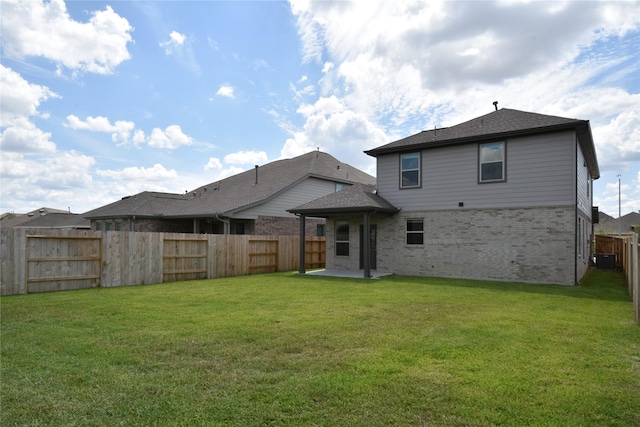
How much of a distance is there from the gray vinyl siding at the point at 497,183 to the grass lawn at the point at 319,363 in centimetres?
532

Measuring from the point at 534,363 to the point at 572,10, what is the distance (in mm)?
10416

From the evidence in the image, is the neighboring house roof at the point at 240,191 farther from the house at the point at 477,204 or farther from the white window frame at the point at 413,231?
the white window frame at the point at 413,231

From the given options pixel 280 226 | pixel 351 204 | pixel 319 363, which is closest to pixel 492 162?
pixel 351 204

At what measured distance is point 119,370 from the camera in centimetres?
443

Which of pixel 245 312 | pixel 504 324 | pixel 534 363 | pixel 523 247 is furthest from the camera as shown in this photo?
pixel 523 247

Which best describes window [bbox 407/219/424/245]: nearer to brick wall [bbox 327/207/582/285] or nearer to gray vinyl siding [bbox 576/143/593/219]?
brick wall [bbox 327/207/582/285]

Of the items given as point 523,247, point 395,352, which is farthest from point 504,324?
point 523,247

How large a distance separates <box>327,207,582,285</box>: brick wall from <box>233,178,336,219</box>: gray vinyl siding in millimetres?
5953

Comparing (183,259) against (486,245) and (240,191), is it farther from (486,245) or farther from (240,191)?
(486,245)

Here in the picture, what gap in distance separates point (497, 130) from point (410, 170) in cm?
361

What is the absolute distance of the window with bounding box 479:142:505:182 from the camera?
14125mm

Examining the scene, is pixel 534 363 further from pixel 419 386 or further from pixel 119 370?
pixel 119 370

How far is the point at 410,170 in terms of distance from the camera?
16.2 metres

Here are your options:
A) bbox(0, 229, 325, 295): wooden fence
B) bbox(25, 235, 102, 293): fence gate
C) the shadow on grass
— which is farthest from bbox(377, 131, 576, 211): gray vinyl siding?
bbox(25, 235, 102, 293): fence gate
